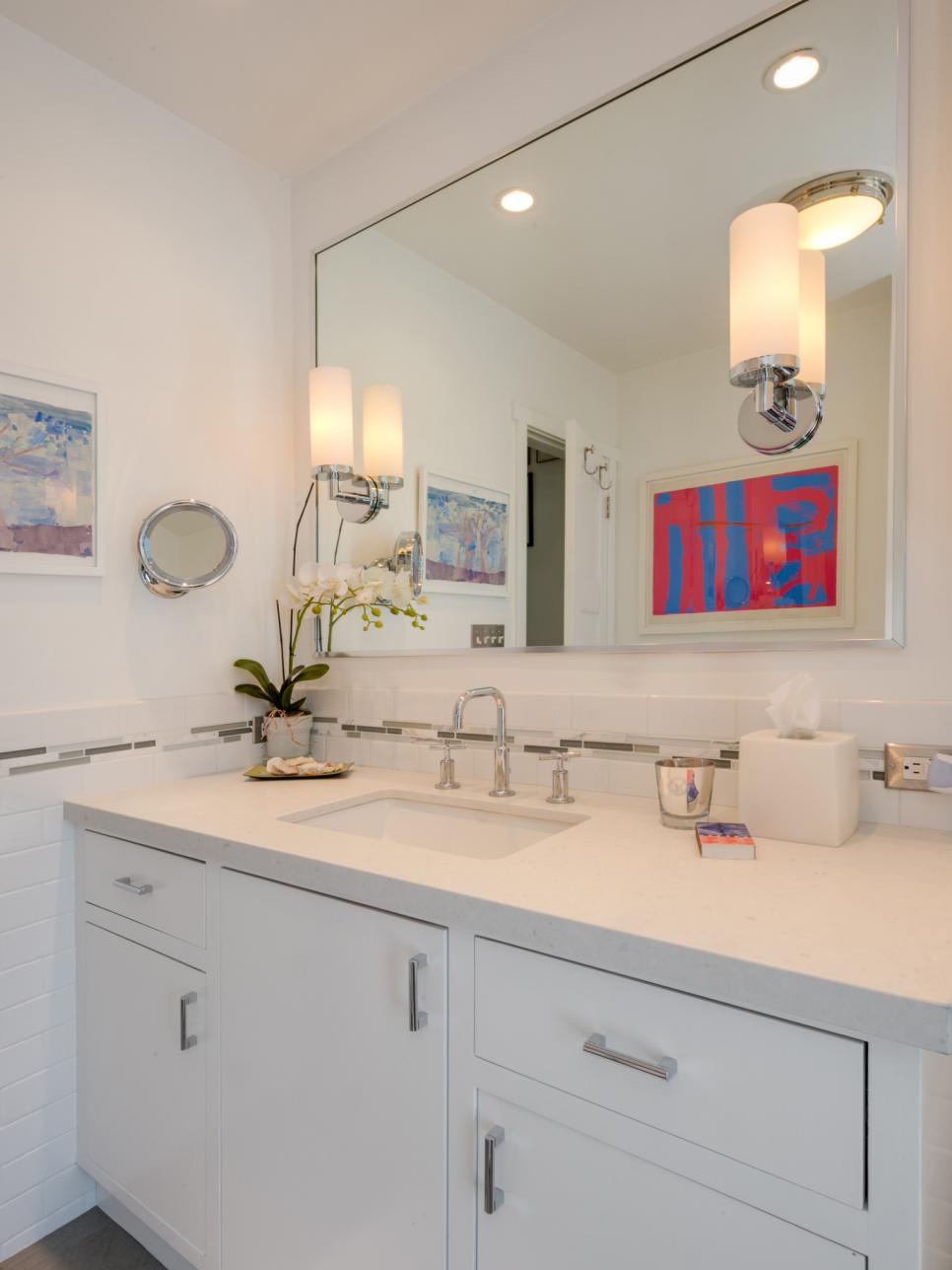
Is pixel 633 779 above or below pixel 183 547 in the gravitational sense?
below

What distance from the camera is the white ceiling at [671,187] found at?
1.25 m

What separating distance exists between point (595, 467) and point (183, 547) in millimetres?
1038

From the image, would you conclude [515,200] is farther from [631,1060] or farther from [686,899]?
[631,1060]

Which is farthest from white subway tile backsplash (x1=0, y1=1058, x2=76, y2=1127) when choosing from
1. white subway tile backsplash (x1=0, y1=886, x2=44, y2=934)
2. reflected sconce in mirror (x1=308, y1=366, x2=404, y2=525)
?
reflected sconce in mirror (x1=308, y1=366, x2=404, y2=525)

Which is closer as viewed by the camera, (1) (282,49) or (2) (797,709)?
A: (2) (797,709)

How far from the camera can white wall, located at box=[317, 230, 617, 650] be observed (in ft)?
5.38

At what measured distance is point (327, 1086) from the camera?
3.63 feet

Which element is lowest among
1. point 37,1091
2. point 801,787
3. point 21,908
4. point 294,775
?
point 37,1091

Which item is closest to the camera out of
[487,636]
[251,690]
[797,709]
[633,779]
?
[797,709]

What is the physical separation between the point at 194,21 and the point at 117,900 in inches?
74.7

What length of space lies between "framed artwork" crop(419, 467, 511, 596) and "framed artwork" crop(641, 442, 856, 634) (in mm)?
370

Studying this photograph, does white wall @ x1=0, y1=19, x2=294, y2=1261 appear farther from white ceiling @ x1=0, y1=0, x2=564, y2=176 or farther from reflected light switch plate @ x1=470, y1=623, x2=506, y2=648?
reflected light switch plate @ x1=470, y1=623, x2=506, y2=648

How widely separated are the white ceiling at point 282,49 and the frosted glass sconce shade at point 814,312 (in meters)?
0.87

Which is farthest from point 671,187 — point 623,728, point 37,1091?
point 37,1091
